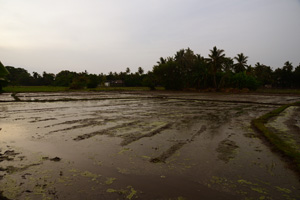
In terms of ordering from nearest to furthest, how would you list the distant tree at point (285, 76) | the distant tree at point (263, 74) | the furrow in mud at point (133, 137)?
the furrow in mud at point (133, 137) < the distant tree at point (285, 76) < the distant tree at point (263, 74)

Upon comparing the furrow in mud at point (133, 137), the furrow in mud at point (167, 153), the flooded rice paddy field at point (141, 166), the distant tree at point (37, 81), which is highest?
the distant tree at point (37, 81)

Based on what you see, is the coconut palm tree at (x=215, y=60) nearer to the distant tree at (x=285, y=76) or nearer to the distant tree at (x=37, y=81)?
the distant tree at (x=285, y=76)

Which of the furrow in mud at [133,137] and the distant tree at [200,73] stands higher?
the distant tree at [200,73]

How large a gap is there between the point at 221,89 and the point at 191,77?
7813 mm

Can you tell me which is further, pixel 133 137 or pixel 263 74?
pixel 263 74

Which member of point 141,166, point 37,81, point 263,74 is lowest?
point 141,166

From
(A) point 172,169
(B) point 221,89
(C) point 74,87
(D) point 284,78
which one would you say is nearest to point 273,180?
(A) point 172,169

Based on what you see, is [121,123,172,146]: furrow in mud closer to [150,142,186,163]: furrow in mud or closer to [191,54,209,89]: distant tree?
[150,142,186,163]: furrow in mud

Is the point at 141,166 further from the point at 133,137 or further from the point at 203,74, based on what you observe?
the point at 203,74

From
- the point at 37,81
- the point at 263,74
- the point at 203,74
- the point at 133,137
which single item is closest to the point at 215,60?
the point at 203,74

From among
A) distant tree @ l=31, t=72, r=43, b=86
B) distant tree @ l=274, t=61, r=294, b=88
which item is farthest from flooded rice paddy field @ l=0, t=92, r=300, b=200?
distant tree @ l=31, t=72, r=43, b=86

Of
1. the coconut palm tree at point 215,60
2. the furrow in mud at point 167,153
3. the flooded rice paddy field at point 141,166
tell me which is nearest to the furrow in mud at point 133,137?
the flooded rice paddy field at point 141,166

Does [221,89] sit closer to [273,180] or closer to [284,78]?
[284,78]

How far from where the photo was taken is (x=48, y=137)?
21.2ft
